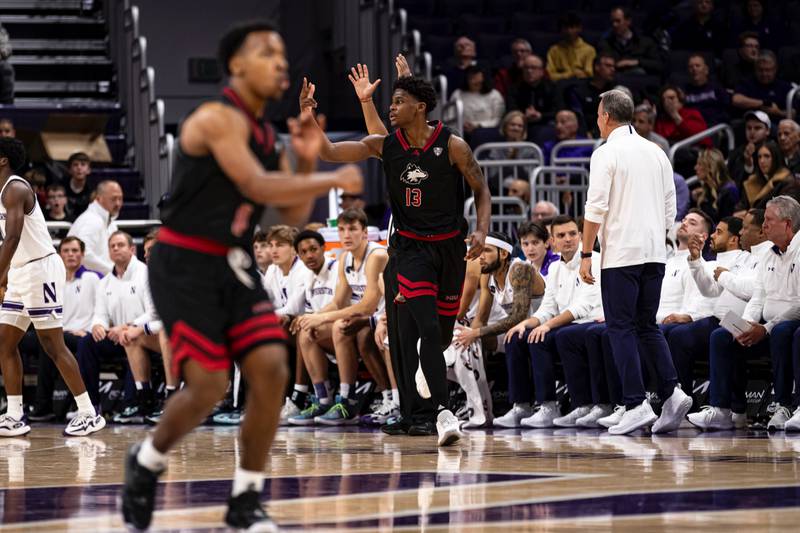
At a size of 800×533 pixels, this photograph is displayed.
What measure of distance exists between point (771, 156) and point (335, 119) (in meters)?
6.73

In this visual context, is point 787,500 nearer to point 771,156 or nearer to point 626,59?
point 771,156

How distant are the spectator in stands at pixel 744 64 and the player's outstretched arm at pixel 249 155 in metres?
9.94

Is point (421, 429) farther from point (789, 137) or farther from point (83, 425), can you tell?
point (789, 137)

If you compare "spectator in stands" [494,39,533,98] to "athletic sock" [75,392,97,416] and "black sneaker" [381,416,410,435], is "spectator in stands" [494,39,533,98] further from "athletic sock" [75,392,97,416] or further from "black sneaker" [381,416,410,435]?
"athletic sock" [75,392,97,416]

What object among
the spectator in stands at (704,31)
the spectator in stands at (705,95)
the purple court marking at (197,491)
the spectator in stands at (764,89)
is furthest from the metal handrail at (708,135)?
the purple court marking at (197,491)

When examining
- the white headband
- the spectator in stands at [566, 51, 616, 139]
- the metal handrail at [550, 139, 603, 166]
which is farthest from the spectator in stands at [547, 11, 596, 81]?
the white headband

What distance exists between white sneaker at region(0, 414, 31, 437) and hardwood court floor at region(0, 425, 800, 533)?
0.79 meters

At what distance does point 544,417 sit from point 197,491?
3757 mm

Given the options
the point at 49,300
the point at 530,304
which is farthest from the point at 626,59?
the point at 49,300

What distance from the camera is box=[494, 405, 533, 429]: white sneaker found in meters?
8.65

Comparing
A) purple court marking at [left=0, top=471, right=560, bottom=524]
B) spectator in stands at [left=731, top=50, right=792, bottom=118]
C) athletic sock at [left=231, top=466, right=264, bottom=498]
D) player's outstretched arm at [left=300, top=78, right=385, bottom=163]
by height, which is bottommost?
purple court marking at [left=0, top=471, right=560, bottom=524]

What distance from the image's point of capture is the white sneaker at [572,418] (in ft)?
27.4

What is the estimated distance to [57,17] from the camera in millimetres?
16125

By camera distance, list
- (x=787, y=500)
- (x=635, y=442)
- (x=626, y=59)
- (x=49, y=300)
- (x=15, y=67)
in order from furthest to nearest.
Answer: (x=15, y=67) → (x=626, y=59) → (x=49, y=300) → (x=635, y=442) → (x=787, y=500)
